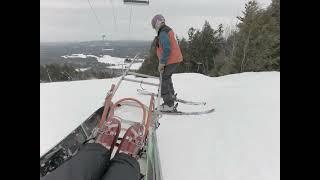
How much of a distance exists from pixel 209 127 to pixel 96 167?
2.59 metres

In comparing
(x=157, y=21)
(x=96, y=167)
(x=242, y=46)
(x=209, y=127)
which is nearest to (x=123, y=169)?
(x=96, y=167)

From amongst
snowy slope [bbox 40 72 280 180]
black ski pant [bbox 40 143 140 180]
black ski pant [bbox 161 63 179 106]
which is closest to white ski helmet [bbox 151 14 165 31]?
black ski pant [bbox 161 63 179 106]

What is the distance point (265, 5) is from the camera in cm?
2502

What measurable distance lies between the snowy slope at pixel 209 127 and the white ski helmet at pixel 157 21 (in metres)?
1.32

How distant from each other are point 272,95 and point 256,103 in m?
0.78

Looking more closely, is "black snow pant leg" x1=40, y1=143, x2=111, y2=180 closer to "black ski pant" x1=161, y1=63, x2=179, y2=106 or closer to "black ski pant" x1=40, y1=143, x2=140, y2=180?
"black ski pant" x1=40, y1=143, x2=140, y2=180

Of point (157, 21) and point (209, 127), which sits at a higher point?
point (157, 21)

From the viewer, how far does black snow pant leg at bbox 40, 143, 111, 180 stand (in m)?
1.99

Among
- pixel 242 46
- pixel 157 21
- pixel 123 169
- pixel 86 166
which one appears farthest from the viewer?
pixel 242 46

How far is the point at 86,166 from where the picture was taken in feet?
6.95

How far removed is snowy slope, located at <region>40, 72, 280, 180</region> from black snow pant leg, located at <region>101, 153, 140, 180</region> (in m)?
0.77

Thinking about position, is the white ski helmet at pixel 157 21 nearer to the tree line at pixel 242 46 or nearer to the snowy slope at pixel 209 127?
the snowy slope at pixel 209 127

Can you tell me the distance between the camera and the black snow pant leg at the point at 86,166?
6.53 feet

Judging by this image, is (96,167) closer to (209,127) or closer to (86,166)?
(86,166)
